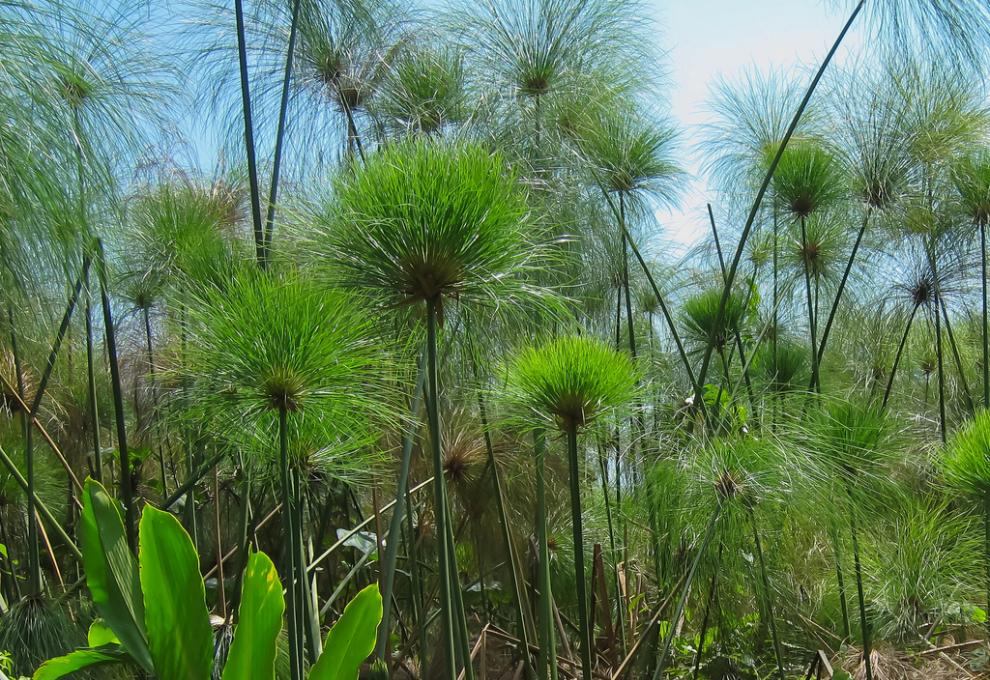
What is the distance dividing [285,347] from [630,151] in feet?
8.15

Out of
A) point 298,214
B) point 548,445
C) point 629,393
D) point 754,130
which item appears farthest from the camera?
point 754,130

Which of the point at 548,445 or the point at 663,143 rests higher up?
the point at 663,143

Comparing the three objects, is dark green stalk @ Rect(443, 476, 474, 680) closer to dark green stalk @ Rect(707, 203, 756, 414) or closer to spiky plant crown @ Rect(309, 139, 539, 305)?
spiky plant crown @ Rect(309, 139, 539, 305)

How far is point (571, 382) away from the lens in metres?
2.66

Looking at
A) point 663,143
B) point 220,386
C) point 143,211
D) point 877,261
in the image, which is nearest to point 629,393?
point 220,386

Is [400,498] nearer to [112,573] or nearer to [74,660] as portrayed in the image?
[112,573]

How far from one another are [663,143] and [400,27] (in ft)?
4.31

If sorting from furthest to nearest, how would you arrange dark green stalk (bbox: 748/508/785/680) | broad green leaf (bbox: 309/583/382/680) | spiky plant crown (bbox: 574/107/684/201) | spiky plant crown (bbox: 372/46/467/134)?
spiky plant crown (bbox: 574/107/684/201) → spiky plant crown (bbox: 372/46/467/134) → dark green stalk (bbox: 748/508/785/680) → broad green leaf (bbox: 309/583/382/680)

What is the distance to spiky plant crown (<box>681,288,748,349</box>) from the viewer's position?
456 centimetres

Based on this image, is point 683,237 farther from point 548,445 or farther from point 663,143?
point 548,445

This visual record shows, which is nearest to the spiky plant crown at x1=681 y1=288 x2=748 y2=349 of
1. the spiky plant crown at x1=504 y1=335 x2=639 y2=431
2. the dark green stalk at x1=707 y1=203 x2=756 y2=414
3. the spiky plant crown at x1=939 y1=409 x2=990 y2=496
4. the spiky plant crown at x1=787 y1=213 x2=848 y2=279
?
the dark green stalk at x1=707 y1=203 x2=756 y2=414

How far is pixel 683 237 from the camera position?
5.89 meters

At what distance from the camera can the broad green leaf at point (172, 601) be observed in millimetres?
2238

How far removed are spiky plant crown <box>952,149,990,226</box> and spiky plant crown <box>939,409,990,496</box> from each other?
1256mm
